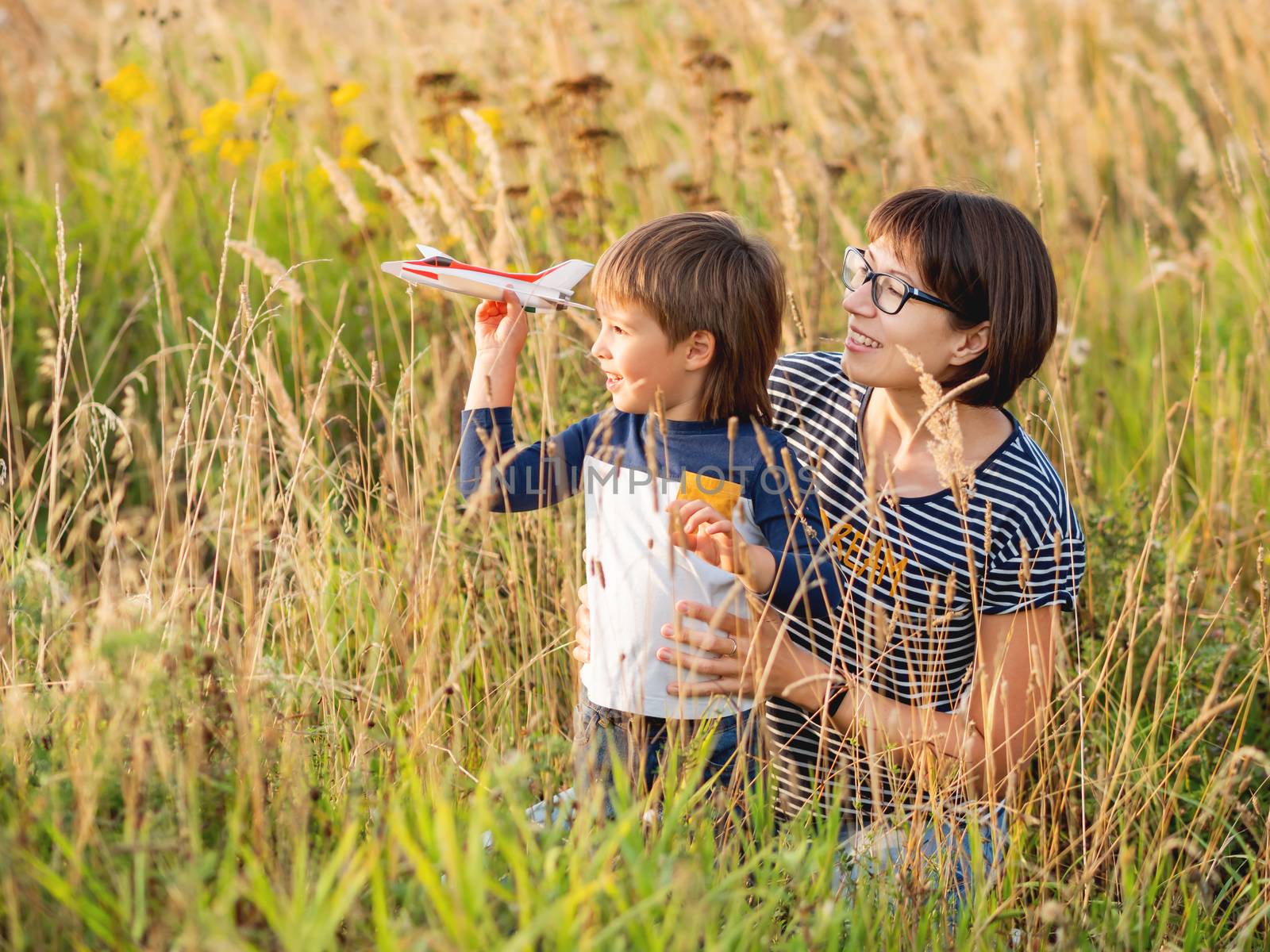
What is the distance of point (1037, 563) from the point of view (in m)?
2.25

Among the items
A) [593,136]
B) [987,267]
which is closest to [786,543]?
[987,267]

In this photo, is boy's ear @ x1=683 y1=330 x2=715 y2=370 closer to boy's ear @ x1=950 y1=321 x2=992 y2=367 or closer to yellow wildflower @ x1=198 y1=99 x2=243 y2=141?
boy's ear @ x1=950 y1=321 x2=992 y2=367

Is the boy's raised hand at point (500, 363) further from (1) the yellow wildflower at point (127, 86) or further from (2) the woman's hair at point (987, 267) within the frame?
(1) the yellow wildflower at point (127, 86)

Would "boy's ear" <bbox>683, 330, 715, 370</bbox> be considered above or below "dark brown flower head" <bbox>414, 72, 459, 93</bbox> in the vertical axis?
below

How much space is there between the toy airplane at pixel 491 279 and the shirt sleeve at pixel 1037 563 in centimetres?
87

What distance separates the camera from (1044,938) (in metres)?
1.93

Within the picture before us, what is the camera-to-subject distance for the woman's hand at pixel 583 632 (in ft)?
7.40

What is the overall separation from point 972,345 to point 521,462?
2.86ft

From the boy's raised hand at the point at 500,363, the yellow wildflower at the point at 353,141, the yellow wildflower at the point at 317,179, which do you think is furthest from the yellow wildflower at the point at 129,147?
the boy's raised hand at the point at 500,363

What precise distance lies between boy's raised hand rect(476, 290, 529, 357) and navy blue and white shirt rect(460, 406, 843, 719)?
0.37 ft

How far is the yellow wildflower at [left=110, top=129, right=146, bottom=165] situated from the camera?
4.32 m

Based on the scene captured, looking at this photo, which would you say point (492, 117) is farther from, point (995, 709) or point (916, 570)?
point (995, 709)

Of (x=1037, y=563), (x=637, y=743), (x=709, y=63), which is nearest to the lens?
(x=637, y=743)

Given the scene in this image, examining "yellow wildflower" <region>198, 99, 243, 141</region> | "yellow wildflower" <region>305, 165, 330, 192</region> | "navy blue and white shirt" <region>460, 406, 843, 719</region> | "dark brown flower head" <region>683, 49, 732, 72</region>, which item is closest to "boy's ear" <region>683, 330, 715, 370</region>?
"navy blue and white shirt" <region>460, 406, 843, 719</region>
